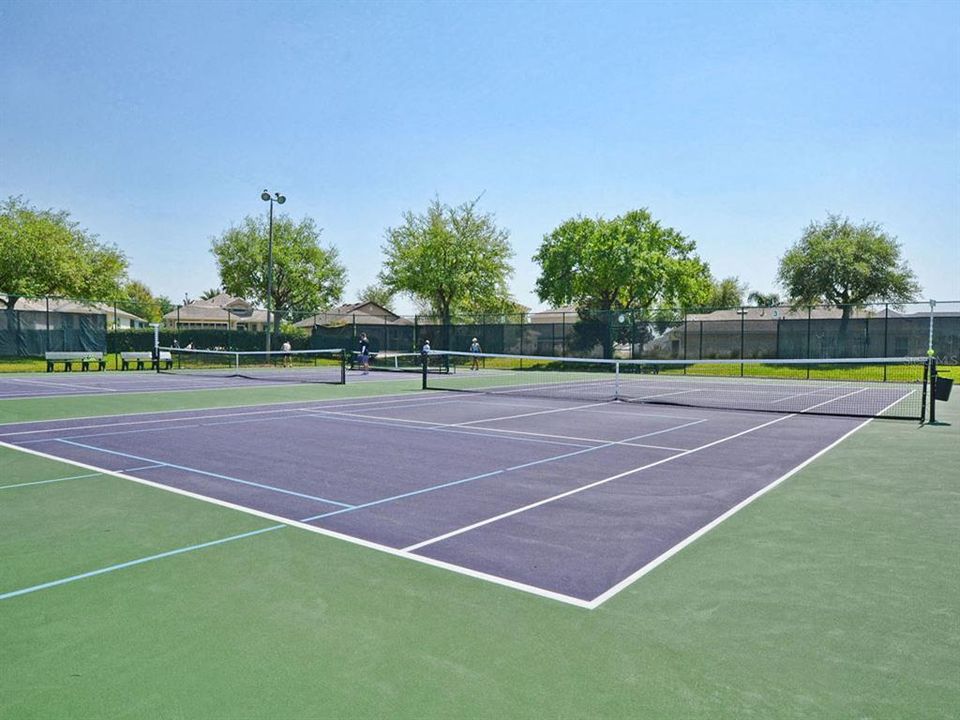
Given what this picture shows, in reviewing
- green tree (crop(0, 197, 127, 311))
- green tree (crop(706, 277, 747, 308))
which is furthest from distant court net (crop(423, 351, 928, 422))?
green tree (crop(706, 277, 747, 308))

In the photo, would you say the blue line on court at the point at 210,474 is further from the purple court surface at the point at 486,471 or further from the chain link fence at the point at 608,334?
the chain link fence at the point at 608,334

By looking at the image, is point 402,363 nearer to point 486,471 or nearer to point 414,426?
point 414,426

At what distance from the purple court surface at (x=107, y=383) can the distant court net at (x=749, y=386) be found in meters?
6.90

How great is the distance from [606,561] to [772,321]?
1221 inches

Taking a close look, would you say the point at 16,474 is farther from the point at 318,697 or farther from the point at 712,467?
the point at 712,467

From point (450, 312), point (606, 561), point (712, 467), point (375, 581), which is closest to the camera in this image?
point (375, 581)

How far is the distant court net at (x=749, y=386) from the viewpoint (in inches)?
667

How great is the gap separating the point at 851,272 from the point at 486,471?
40.3 m

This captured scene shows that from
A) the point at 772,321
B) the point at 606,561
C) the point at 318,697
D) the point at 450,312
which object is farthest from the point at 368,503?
the point at 450,312

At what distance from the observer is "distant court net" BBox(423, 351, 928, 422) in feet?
55.6

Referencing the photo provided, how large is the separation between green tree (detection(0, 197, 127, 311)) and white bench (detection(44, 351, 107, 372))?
8.85 meters

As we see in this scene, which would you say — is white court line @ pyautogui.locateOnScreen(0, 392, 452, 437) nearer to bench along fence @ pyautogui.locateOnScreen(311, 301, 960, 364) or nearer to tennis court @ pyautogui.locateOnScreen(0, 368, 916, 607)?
tennis court @ pyautogui.locateOnScreen(0, 368, 916, 607)

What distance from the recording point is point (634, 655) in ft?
11.3

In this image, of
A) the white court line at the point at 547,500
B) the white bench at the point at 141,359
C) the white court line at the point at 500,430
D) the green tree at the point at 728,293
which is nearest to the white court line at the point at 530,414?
the white court line at the point at 500,430
